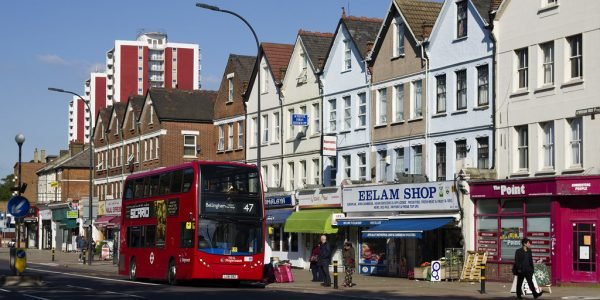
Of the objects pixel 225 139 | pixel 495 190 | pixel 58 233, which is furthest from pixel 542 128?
pixel 58 233

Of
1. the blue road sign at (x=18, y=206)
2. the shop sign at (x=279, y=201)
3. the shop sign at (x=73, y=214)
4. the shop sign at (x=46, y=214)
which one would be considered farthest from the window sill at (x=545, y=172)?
the shop sign at (x=46, y=214)

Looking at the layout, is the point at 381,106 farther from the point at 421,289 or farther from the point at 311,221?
the point at 421,289

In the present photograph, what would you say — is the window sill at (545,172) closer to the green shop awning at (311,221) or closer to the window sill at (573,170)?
A: the window sill at (573,170)

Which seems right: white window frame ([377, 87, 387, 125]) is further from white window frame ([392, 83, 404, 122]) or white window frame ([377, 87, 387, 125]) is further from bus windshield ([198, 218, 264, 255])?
bus windshield ([198, 218, 264, 255])

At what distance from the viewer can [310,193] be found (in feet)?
170

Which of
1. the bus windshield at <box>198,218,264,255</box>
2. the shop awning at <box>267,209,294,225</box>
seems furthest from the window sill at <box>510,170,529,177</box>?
the shop awning at <box>267,209,294,225</box>

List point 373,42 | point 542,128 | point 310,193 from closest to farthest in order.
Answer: point 542,128, point 373,42, point 310,193

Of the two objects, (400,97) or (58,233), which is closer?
(400,97)

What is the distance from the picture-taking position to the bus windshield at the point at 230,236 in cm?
3453

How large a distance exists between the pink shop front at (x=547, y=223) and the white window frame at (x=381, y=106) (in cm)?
873

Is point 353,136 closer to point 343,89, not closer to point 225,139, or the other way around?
point 343,89

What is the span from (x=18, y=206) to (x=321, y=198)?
62.4ft

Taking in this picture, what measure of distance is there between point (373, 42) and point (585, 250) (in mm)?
16894

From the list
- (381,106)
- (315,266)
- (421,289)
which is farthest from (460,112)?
(421,289)
